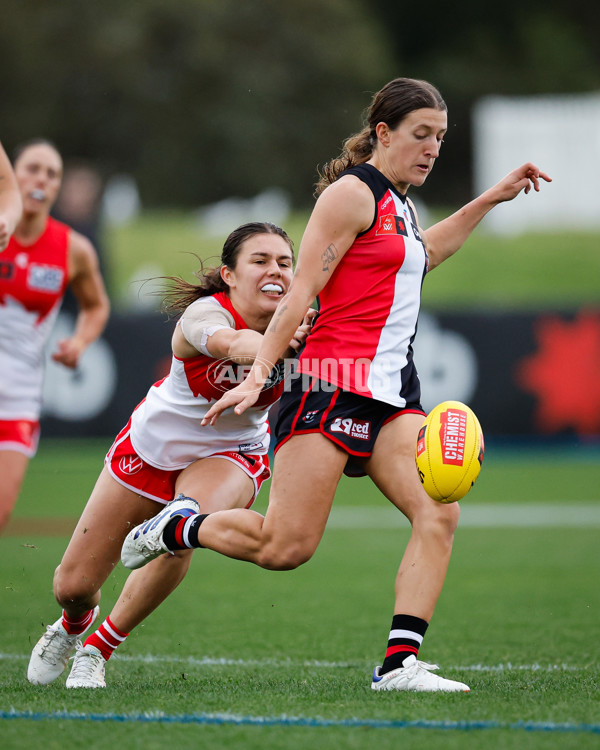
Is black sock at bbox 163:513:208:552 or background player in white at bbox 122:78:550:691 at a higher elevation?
background player in white at bbox 122:78:550:691

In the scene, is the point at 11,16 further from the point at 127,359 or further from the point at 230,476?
the point at 230,476

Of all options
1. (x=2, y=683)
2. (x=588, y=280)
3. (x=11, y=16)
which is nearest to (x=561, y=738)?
(x=2, y=683)

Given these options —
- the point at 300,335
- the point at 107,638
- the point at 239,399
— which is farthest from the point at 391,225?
the point at 107,638

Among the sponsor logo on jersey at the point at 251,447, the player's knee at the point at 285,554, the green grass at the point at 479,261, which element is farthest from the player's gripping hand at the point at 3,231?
the green grass at the point at 479,261

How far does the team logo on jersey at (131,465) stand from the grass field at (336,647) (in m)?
0.90

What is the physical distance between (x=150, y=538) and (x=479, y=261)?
59.6ft

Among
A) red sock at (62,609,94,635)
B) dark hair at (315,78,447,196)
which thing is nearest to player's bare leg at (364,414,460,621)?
dark hair at (315,78,447,196)

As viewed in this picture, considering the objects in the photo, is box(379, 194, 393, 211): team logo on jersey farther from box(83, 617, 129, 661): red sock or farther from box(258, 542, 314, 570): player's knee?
box(83, 617, 129, 661): red sock

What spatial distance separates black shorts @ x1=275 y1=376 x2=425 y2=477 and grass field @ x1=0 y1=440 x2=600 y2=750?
999 mm

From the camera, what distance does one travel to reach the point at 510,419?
1579 cm

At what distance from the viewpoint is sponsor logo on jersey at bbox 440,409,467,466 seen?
461 cm

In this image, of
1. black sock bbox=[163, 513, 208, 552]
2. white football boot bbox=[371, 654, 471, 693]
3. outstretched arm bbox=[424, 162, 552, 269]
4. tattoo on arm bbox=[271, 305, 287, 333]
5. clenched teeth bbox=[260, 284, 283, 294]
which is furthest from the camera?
outstretched arm bbox=[424, 162, 552, 269]

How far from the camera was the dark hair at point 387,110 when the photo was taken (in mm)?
4859

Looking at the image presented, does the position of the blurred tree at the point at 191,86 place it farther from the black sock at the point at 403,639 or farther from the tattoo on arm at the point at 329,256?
the black sock at the point at 403,639
